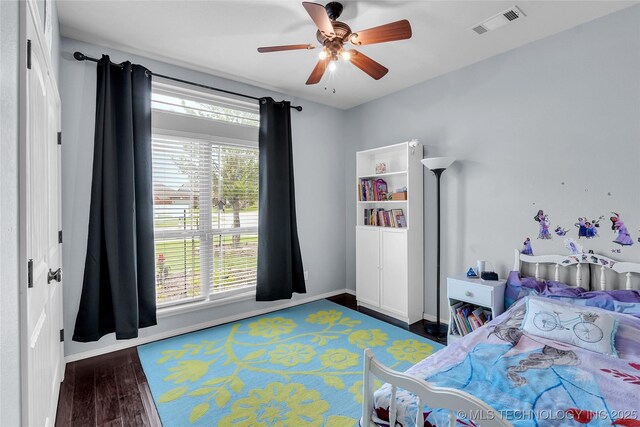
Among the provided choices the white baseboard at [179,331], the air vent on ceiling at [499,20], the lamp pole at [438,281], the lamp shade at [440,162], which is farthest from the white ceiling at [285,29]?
the white baseboard at [179,331]

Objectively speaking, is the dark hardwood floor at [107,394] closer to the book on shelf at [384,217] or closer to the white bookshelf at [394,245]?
the white bookshelf at [394,245]

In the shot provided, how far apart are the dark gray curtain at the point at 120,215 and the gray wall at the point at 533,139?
2.79 m

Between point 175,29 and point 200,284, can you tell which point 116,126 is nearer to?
point 175,29

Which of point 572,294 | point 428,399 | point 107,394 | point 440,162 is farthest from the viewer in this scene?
point 440,162

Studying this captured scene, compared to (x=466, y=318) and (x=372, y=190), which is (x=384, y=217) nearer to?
(x=372, y=190)

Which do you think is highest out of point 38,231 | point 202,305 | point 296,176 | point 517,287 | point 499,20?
point 499,20

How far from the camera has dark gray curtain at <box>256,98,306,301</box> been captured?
358cm

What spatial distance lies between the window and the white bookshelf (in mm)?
1333

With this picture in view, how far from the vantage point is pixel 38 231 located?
152 cm

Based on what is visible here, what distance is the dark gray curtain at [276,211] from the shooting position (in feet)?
11.7

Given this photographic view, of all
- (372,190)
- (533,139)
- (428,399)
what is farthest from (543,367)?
(372,190)

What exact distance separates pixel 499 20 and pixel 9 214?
3.02m

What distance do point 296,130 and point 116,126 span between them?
77.7 inches

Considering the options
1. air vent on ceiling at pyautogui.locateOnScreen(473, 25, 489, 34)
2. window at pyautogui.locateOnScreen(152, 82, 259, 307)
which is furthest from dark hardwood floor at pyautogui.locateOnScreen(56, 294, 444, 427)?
air vent on ceiling at pyautogui.locateOnScreen(473, 25, 489, 34)
